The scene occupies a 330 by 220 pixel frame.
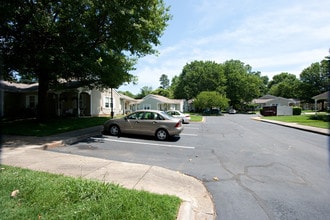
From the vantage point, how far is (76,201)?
366 cm

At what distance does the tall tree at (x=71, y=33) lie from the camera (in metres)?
10.7

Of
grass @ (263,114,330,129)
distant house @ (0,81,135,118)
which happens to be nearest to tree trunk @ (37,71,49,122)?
distant house @ (0,81,135,118)

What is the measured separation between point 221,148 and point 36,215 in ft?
24.1

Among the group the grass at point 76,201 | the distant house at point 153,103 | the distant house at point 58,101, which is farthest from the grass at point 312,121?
the distant house at point 153,103

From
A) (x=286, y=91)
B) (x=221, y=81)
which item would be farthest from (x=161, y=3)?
(x=286, y=91)

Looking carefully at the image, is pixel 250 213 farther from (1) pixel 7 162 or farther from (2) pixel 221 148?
(1) pixel 7 162

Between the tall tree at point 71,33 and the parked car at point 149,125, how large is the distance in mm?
3685

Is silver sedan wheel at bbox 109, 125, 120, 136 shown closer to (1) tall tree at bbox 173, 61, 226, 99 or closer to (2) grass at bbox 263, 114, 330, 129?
(2) grass at bbox 263, 114, 330, 129

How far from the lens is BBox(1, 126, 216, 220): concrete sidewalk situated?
12.9 ft

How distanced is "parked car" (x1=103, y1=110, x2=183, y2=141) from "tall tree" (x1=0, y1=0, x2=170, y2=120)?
145 inches

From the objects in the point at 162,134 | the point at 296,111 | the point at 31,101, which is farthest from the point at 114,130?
the point at 296,111

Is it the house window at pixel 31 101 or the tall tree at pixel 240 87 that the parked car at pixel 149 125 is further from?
the tall tree at pixel 240 87

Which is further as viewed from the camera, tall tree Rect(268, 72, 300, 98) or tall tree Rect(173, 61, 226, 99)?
tall tree Rect(268, 72, 300, 98)

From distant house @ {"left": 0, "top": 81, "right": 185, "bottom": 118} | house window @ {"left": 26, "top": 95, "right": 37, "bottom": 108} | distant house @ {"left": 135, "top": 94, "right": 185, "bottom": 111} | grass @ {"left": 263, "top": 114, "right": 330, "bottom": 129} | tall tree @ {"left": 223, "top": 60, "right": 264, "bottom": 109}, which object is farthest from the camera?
tall tree @ {"left": 223, "top": 60, "right": 264, "bottom": 109}
